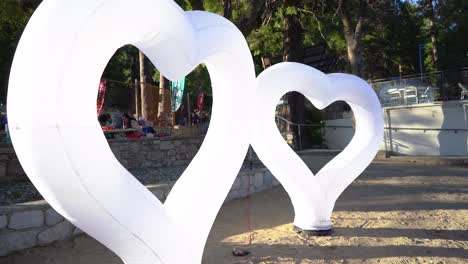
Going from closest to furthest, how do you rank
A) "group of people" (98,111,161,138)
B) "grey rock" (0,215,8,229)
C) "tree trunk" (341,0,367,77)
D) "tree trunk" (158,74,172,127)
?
"grey rock" (0,215,8,229) → "group of people" (98,111,161,138) → "tree trunk" (158,74,172,127) → "tree trunk" (341,0,367,77)

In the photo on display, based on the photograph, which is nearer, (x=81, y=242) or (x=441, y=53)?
(x=81, y=242)

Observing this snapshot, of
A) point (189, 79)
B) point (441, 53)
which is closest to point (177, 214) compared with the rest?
point (189, 79)

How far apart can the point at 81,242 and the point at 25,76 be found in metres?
3.84

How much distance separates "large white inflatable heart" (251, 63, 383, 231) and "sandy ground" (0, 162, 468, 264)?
472 mm

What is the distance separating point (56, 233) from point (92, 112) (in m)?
3.53

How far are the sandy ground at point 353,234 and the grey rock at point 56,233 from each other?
10cm

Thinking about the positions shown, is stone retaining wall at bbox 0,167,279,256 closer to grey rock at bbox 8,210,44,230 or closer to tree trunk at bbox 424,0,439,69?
grey rock at bbox 8,210,44,230

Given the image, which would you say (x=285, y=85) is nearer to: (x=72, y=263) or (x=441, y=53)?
(x=72, y=263)

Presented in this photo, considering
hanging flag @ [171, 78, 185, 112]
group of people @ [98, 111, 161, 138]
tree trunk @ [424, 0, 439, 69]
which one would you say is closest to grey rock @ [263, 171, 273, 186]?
group of people @ [98, 111, 161, 138]

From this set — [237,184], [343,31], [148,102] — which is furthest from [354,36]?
[237,184]

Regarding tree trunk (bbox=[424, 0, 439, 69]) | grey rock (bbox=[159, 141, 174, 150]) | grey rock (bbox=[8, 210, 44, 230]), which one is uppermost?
tree trunk (bbox=[424, 0, 439, 69])

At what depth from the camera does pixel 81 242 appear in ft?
18.2

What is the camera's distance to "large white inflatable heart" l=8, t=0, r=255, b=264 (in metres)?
2.24

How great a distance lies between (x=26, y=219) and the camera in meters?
5.08
